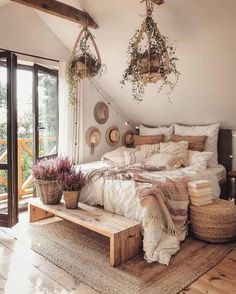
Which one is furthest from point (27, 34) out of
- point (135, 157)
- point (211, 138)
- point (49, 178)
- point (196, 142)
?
point (211, 138)

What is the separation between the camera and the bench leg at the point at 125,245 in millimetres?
2566

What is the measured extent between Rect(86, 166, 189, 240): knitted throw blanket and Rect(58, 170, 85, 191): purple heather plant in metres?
0.26

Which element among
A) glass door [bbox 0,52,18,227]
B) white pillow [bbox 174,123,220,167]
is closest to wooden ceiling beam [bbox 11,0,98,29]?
glass door [bbox 0,52,18,227]

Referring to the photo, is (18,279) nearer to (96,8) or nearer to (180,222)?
(180,222)

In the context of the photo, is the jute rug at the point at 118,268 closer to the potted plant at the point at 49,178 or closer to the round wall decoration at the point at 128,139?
the potted plant at the point at 49,178

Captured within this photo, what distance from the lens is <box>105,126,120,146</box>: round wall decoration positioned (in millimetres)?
5227

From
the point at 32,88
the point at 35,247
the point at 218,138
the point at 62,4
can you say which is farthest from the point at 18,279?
the point at 218,138

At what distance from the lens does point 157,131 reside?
5023 millimetres

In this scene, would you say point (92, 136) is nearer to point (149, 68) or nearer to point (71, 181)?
point (71, 181)

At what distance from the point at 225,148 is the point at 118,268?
278 centimetres

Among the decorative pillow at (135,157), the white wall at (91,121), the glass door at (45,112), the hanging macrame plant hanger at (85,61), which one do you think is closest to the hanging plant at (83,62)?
the hanging macrame plant hanger at (85,61)

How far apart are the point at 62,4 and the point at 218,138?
9.67 ft

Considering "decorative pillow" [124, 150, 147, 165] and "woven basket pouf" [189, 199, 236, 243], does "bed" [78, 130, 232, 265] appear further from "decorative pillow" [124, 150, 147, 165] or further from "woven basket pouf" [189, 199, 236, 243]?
"decorative pillow" [124, 150, 147, 165]

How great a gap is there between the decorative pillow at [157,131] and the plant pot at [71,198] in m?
2.19
